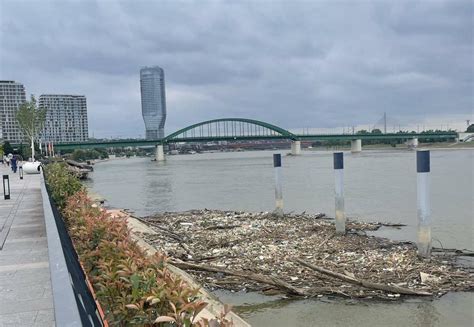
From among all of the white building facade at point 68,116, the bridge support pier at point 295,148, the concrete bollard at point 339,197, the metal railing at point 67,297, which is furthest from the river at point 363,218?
the white building facade at point 68,116

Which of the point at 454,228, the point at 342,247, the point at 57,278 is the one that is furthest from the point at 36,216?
the point at 454,228

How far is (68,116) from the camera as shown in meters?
128

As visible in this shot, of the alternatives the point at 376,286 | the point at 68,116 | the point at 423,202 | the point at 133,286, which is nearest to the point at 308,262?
the point at 376,286

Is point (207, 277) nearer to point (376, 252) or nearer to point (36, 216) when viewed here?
point (376, 252)

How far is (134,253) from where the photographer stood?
3.78 meters

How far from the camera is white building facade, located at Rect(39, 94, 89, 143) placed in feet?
376

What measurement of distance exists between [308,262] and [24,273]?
556 cm

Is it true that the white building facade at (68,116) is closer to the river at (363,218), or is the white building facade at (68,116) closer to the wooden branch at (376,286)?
the river at (363,218)

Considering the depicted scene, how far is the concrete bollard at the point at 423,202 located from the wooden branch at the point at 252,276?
3783 millimetres

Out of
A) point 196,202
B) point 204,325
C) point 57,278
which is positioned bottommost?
point 196,202

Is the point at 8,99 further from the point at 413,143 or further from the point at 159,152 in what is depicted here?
the point at 413,143

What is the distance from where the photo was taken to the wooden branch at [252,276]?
8609mm

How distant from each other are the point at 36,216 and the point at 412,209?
1527 centimetres

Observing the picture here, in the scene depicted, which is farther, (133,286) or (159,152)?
(159,152)
